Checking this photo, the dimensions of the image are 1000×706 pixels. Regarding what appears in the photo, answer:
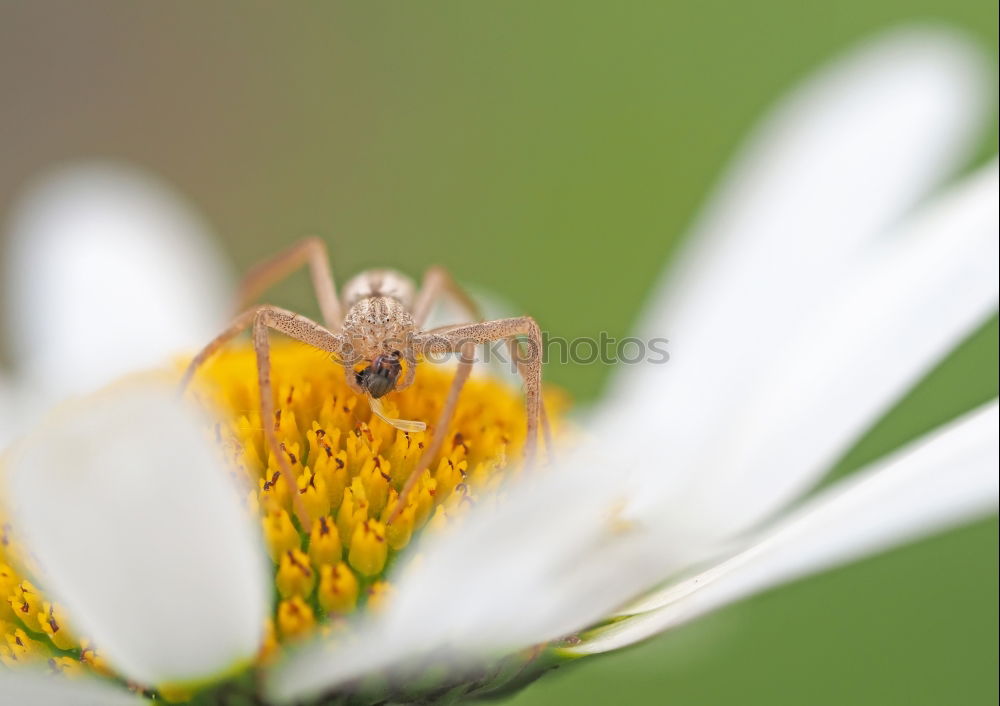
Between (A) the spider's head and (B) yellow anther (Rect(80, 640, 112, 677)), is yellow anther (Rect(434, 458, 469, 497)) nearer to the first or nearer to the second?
(A) the spider's head

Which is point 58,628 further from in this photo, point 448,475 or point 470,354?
point 470,354

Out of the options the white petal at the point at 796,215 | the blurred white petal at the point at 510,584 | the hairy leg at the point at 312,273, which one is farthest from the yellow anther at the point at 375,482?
the white petal at the point at 796,215

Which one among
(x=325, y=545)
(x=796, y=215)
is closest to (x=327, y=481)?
(x=325, y=545)

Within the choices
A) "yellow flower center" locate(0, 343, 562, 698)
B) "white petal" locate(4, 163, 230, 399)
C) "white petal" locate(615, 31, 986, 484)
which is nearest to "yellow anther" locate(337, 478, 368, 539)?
"yellow flower center" locate(0, 343, 562, 698)

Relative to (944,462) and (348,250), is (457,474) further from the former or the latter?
(348,250)

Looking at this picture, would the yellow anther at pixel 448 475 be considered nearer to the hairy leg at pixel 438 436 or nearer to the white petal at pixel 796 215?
the hairy leg at pixel 438 436

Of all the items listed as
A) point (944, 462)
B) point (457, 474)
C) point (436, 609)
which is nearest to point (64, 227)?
point (457, 474)
